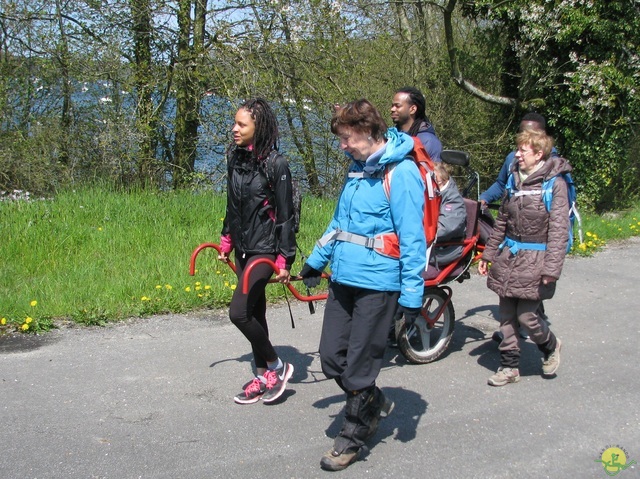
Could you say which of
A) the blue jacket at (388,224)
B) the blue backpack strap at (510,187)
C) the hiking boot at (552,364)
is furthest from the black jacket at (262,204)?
the hiking boot at (552,364)

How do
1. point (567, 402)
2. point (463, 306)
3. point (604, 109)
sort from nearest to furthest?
point (567, 402)
point (463, 306)
point (604, 109)

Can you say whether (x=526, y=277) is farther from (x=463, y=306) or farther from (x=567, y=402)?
(x=463, y=306)

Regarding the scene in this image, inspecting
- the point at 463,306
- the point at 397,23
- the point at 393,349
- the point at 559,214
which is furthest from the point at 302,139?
the point at 559,214

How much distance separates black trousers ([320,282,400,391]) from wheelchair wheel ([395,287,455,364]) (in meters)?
1.42

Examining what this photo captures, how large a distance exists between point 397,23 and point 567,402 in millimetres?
10691

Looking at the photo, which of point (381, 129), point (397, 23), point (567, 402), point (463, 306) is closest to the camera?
point (381, 129)

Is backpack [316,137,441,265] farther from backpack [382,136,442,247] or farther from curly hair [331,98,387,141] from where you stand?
curly hair [331,98,387,141]

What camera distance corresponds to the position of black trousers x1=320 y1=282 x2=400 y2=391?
12.7ft

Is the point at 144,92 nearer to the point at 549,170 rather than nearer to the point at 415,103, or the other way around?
the point at 415,103

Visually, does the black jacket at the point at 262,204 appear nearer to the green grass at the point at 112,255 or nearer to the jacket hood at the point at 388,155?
the jacket hood at the point at 388,155

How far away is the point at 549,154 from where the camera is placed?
5043 mm

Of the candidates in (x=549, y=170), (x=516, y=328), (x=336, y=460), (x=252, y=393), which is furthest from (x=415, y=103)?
(x=336, y=460)

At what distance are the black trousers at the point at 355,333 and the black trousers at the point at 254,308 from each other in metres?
0.64

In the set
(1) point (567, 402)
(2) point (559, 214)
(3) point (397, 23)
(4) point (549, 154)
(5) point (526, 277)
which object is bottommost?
(1) point (567, 402)
